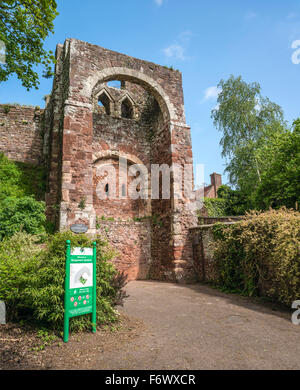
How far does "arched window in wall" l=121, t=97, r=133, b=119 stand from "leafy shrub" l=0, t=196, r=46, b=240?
22.3ft

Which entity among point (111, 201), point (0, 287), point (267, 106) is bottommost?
point (0, 287)

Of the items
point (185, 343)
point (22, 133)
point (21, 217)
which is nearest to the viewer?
point (185, 343)

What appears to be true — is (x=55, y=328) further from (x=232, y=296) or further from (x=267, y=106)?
(x=267, y=106)

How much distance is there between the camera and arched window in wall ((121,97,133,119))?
12984mm

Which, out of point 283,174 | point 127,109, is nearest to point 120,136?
point 127,109

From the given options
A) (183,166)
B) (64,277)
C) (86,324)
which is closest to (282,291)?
(86,324)

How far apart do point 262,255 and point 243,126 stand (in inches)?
590

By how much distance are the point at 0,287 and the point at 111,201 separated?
23.2 feet

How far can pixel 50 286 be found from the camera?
12.5 ft

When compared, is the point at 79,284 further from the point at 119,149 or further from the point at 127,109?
the point at 127,109

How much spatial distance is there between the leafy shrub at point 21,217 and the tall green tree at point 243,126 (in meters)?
14.5

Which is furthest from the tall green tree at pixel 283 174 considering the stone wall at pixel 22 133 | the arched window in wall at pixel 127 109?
the stone wall at pixel 22 133

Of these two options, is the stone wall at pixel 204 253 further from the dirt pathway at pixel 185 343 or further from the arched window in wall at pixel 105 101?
the arched window in wall at pixel 105 101

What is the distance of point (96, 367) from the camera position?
9.62ft
